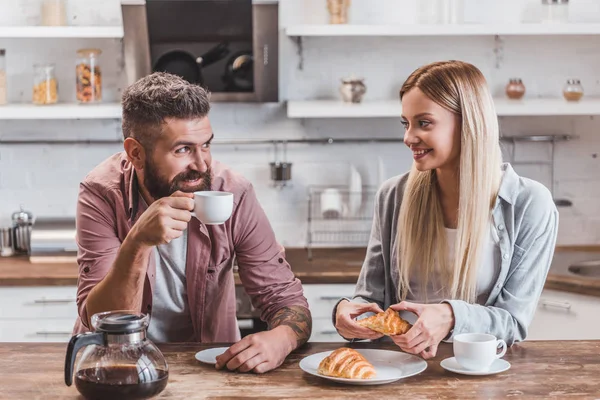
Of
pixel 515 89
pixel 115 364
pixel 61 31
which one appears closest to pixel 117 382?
pixel 115 364

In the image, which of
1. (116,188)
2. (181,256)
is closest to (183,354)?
(181,256)

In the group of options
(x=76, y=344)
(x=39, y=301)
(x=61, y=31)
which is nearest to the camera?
(x=76, y=344)

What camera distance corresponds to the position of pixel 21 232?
4234mm

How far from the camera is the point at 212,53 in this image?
13.1ft

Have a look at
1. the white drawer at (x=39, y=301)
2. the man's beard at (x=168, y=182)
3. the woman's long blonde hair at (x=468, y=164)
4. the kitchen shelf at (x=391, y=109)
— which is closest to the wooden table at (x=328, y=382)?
the woman's long blonde hair at (x=468, y=164)

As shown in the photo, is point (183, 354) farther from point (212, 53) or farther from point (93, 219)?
point (212, 53)

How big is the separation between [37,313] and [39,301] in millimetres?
60

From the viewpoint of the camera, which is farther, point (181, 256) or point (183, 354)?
point (181, 256)

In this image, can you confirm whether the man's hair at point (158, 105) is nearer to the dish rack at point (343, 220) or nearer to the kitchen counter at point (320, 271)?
the kitchen counter at point (320, 271)

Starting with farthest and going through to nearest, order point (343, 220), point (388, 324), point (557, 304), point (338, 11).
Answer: point (343, 220) < point (338, 11) < point (557, 304) < point (388, 324)

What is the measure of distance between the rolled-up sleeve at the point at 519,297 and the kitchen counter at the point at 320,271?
1327mm

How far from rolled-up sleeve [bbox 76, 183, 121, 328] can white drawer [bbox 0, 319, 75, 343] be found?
142 centimetres

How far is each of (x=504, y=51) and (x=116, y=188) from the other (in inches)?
97.1

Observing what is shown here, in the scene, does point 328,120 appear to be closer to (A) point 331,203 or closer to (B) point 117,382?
(A) point 331,203
